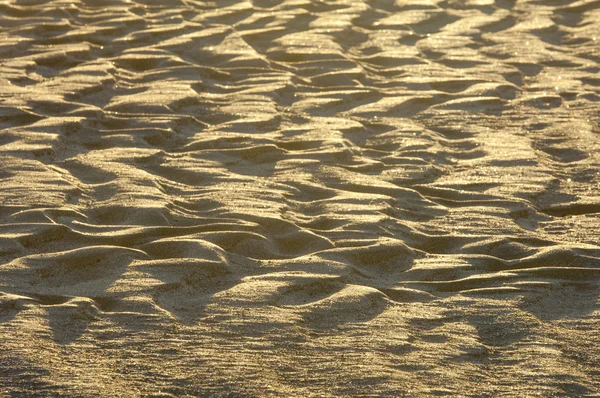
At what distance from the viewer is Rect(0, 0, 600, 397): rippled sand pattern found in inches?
80.1

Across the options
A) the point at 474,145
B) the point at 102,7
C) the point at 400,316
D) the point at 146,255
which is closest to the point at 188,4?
the point at 102,7

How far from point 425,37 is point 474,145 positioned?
1.70 m

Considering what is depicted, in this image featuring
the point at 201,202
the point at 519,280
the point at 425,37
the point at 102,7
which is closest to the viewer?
the point at 519,280

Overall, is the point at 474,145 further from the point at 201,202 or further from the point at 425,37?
the point at 425,37

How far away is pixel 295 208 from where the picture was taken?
9.69 feet

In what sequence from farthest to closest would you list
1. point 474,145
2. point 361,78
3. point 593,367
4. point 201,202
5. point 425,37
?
point 425,37
point 361,78
point 474,145
point 201,202
point 593,367

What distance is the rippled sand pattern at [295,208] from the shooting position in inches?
80.1

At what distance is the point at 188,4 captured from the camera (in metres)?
5.67

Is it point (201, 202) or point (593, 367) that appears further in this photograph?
point (201, 202)

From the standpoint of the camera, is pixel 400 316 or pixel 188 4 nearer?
pixel 400 316

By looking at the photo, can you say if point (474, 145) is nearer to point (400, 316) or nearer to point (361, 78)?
point (361, 78)

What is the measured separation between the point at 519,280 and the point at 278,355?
766 millimetres

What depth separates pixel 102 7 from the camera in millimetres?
5559

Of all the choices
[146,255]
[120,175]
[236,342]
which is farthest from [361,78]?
[236,342]
